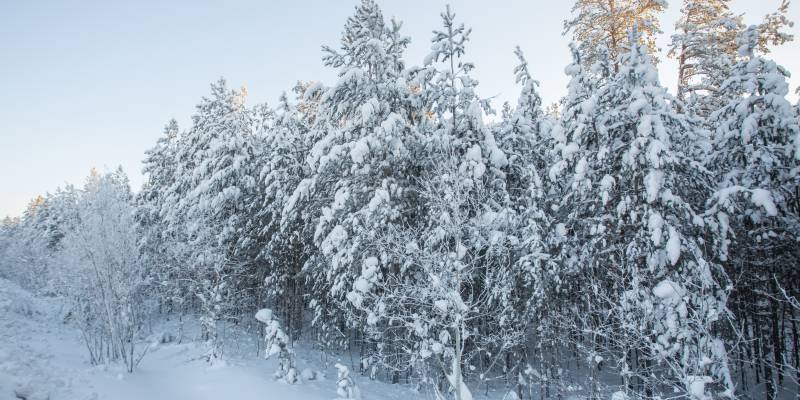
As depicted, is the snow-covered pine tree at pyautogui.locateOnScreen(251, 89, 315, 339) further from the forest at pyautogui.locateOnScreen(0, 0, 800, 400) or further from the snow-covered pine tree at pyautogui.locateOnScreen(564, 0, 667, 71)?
the snow-covered pine tree at pyautogui.locateOnScreen(564, 0, 667, 71)

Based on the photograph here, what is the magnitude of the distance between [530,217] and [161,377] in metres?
14.5

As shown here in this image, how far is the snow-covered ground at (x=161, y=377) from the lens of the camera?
38.0 feet

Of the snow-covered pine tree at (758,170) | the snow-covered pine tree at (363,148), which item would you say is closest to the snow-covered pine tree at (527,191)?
the snow-covered pine tree at (363,148)

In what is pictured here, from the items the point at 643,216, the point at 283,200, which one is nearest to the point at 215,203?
the point at 283,200

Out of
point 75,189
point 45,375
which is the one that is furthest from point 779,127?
point 75,189

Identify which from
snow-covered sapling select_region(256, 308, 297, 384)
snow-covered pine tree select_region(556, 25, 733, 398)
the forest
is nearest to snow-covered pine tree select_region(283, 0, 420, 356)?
the forest

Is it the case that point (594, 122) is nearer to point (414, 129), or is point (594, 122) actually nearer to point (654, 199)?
point (654, 199)

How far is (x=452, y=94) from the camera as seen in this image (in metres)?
12.4

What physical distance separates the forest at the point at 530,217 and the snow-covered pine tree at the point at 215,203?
0.13 m

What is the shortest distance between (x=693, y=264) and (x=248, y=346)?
767 inches

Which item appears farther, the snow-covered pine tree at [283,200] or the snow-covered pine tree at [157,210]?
the snow-covered pine tree at [157,210]

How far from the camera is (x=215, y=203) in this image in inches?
702

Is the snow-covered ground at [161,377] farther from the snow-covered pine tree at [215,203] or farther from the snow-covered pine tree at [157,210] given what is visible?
the snow-covered pine tree at [157,210]

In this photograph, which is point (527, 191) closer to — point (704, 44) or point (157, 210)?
point (704, 44)
